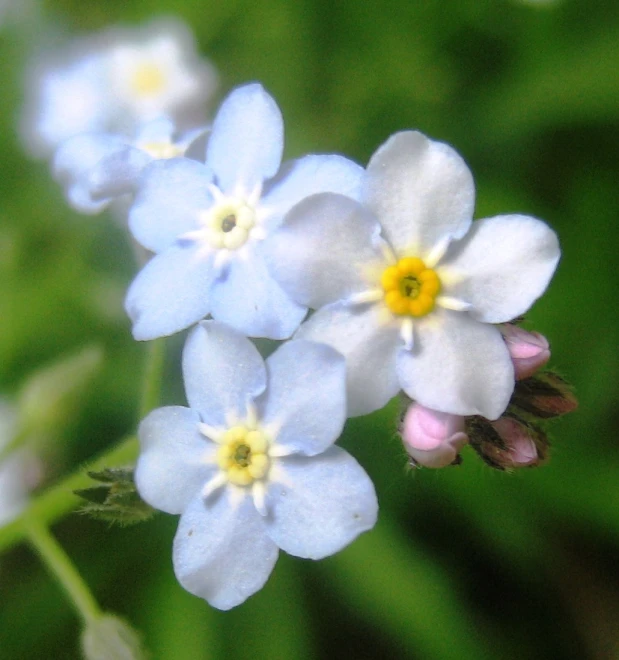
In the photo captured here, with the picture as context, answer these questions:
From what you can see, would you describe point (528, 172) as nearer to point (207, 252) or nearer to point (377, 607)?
point (377, 607)

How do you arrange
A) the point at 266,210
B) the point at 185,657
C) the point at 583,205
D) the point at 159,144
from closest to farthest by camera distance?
the point at 266,210, the point at 159,144, the point at 185,657, the point at 583,205

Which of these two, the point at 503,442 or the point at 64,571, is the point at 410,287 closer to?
the point at 503,442

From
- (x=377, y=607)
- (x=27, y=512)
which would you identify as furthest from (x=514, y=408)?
(x=377, y=607)

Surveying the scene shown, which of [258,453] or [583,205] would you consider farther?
[583,205]

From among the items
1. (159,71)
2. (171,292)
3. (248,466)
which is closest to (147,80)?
(159,71)

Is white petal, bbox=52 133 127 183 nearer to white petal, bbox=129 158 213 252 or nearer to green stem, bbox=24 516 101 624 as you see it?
white petal, bbox=129 158 213 252

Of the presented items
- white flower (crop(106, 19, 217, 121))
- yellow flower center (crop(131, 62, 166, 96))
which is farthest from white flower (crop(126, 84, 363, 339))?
yellow flower center (crop(131, 62, 166, 96))

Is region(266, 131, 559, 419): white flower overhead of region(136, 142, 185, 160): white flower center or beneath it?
beneath

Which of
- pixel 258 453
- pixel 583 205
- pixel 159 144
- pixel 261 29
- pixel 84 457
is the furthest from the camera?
pixel 261 29
